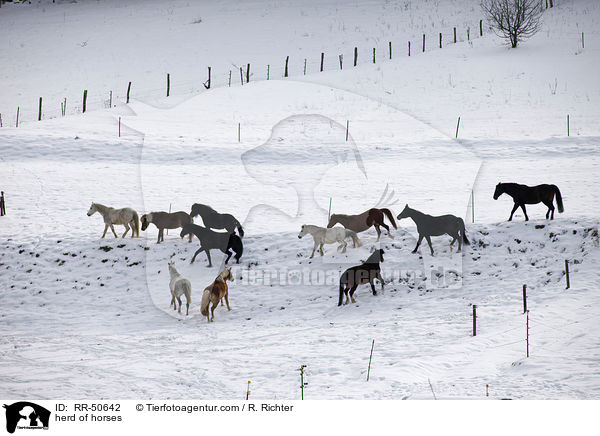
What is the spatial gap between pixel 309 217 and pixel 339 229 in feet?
8.59

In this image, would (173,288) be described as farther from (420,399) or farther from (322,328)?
(420,399)

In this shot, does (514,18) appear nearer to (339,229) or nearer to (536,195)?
(536,195)

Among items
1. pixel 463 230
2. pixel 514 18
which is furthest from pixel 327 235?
pixel 514 18

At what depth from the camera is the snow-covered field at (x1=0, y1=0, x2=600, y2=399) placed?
1034 cm

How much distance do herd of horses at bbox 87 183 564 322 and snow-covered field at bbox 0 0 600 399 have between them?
41 centimetres

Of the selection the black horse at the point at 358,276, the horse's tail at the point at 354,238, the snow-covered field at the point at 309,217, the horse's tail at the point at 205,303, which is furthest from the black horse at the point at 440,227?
the horse's tail at the point at 205,303

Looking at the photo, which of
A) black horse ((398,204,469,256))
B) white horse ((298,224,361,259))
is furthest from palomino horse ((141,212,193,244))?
black horse ((398,204,469,256))

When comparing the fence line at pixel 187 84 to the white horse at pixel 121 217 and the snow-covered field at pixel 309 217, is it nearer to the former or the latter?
the snow-covered field at pixel 309 217
